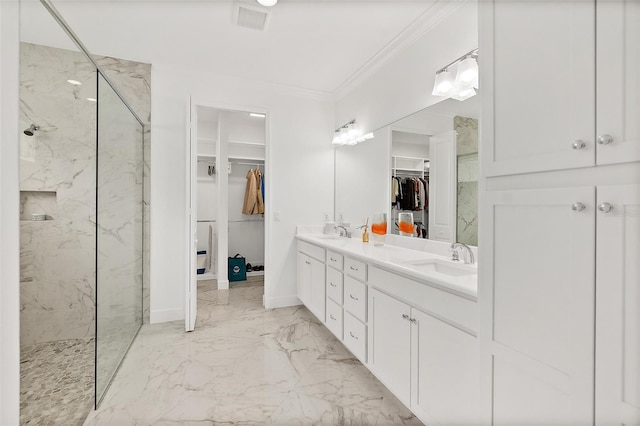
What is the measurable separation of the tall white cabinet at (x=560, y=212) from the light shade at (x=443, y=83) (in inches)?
36.9

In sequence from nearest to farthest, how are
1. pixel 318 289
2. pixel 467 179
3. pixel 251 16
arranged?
1. pixel 467 179
2. pixel 251 16
3. pixel 318 289

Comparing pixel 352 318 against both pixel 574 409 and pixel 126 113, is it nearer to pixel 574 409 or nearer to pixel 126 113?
pixel 574 409

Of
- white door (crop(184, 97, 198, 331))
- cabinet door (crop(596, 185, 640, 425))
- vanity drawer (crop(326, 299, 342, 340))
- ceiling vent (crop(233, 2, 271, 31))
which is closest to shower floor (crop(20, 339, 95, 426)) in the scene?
white door (crop(184, 97, 198, 331))

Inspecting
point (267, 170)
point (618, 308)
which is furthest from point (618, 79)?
point (267, 170)

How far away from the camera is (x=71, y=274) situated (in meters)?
1.89

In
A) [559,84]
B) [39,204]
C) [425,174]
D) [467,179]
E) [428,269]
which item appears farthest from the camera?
[425,174]

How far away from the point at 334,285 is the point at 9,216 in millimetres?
2029

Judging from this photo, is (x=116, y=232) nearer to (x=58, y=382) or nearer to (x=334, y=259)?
(x=58, y=382)

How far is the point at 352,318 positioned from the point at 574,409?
1.47 meters

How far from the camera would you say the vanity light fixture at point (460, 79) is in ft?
6.07

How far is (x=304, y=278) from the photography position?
10.8ft

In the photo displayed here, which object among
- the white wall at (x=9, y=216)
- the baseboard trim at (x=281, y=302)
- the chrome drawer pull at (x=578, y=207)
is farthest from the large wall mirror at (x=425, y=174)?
the white wall at (x=9, y=216)

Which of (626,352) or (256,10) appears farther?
(256,10)

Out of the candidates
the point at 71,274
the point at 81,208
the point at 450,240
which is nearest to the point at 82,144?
the point at 81,208
